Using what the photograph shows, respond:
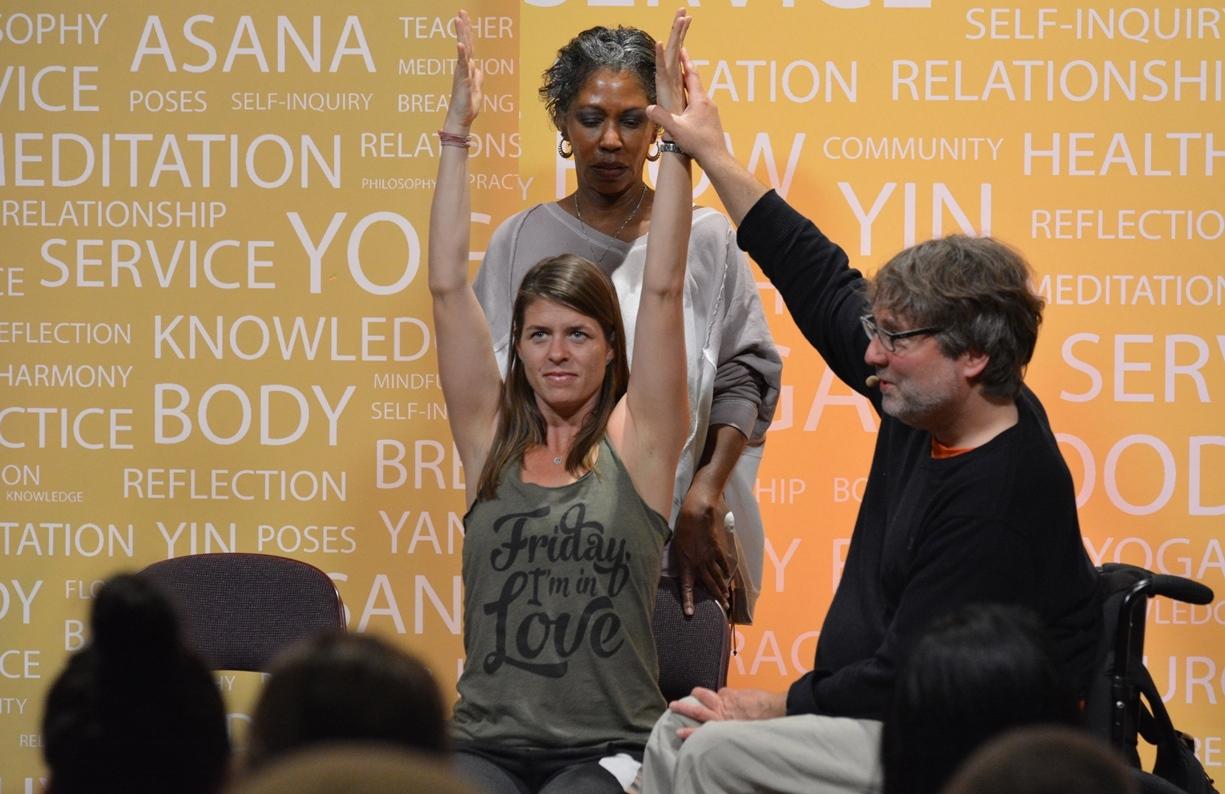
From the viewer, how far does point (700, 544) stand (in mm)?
2994

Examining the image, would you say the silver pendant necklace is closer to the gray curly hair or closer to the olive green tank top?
the gray curly hair

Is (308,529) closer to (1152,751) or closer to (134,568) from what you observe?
(134,568)

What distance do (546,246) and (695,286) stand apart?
Answer: 0.33 meters

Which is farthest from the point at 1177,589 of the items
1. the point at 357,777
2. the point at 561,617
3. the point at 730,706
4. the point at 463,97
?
the point at 357,777

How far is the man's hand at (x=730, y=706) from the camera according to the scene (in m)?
2.37

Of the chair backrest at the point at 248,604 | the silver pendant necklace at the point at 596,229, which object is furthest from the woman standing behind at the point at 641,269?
the chair backrest at the point at 248,604

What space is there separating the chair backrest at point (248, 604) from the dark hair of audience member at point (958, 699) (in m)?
1.92

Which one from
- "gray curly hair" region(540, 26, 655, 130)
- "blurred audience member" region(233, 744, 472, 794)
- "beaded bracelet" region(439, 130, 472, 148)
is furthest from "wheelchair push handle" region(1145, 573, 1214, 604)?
"blurred audience member" region(233, 744, 472, 794)

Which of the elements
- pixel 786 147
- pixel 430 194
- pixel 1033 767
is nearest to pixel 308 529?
pixel 430 194

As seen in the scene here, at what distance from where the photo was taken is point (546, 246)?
311 centimetres

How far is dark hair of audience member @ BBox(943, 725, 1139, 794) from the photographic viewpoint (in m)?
0.98

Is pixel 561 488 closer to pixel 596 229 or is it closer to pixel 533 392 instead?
pixel 533 392

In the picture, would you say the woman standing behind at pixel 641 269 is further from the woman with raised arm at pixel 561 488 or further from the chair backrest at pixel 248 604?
the chair backrest at pixel 248 604

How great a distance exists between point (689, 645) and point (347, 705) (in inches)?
73.5
